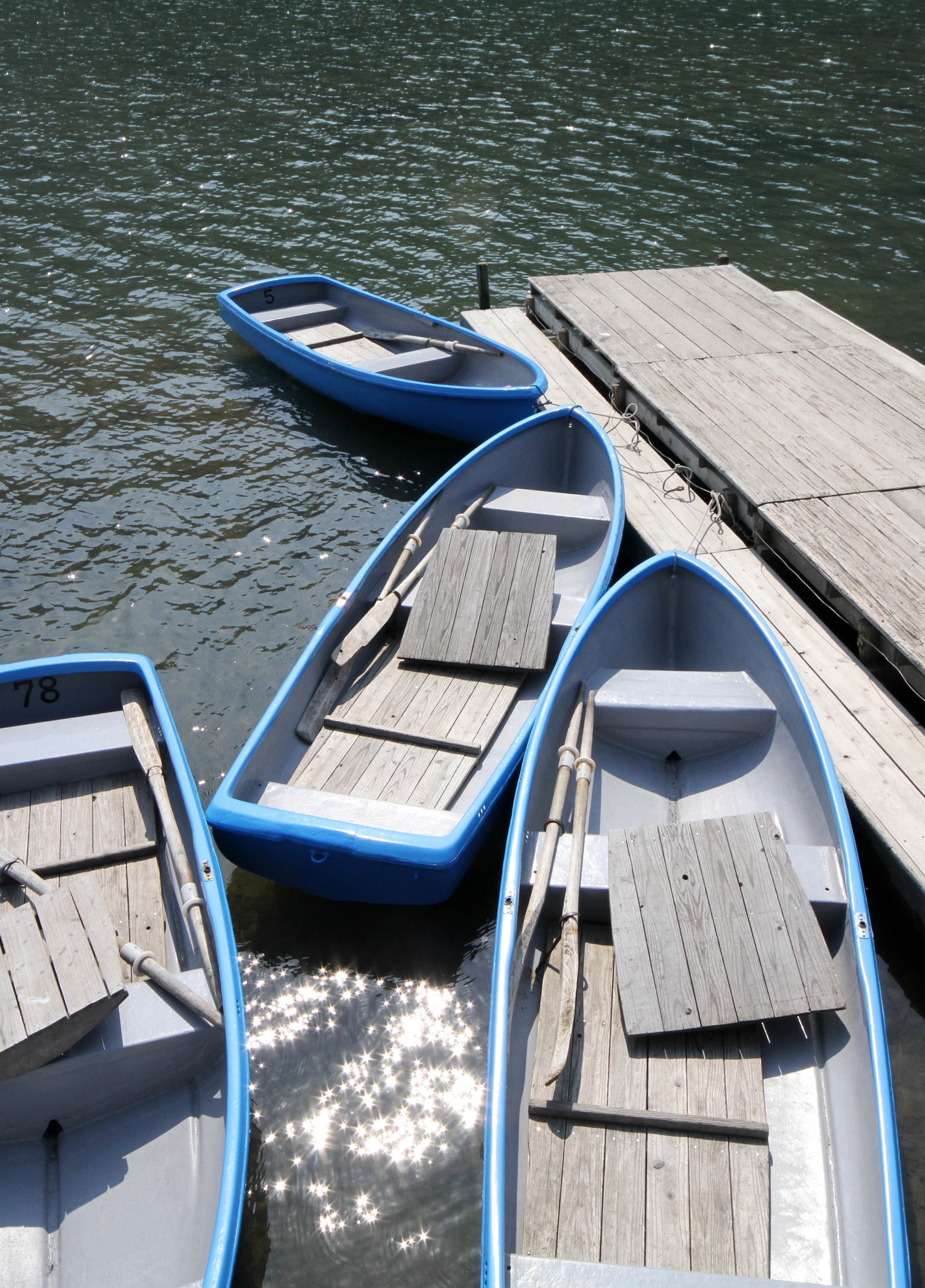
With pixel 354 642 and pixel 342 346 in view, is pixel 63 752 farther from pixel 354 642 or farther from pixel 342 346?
pixel 342 346

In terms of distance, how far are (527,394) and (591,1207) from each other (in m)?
9.16

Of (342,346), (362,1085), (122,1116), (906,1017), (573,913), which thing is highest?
(342,346)

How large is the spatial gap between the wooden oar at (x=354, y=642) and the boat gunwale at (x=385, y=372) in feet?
10.4

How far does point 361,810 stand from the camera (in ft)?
21.4

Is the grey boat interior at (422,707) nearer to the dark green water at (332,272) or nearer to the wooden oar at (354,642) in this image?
the wooden oar at (354,642)

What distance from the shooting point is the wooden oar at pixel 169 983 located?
16.6 ft

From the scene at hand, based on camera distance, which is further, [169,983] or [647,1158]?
[169,983]

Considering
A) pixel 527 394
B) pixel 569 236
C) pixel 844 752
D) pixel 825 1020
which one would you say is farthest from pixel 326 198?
pixel 825 1020

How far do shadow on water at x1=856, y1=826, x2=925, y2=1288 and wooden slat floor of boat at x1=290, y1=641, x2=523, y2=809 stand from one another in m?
2.98

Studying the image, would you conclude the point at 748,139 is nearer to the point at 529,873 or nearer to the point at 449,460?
the point at 449,460

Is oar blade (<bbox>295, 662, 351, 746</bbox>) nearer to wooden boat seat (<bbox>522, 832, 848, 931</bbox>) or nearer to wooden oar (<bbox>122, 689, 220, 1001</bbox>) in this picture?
wooden oar (<bbox>122, 689, 220, 1001</bbox>)

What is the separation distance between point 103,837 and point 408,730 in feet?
7.85

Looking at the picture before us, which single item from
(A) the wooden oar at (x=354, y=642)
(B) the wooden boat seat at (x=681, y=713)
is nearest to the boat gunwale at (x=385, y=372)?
(A) the wooden oar at (x=354, y=642)

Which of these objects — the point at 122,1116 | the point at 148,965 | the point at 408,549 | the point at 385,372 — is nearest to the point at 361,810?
the point at 148,965
